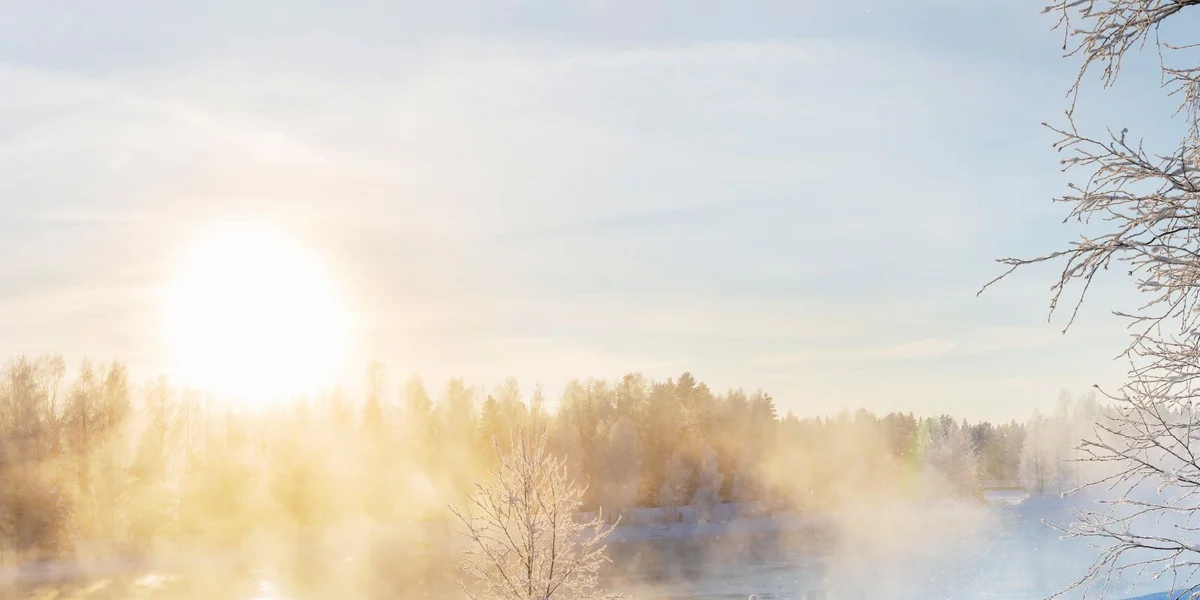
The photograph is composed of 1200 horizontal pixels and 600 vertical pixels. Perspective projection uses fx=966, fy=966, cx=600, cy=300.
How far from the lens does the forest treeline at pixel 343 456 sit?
60.9 meters

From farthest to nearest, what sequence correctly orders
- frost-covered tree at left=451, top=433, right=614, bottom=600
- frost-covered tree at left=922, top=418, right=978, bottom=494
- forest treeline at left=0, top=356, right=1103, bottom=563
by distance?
frost-covered tree at left=922, top=418, right=978, bottom=494 → forest treeline at left=0, top=356, right=1103, bottom=563 → frost-covered tree at left=451, top=433, right=614, bottom=600

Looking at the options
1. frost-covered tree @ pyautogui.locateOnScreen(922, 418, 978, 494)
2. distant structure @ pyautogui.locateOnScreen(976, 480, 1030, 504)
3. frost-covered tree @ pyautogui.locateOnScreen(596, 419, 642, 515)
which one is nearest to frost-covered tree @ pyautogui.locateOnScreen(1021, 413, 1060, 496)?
distant structure @ pyautogui.locateOnScreen(976, 480, 1030, 504)

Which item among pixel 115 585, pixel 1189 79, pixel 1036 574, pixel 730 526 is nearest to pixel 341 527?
pixel 115 585

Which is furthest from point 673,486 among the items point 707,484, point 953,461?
point 953,461

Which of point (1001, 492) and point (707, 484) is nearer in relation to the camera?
point (707, 484)

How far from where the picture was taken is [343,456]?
80.5m

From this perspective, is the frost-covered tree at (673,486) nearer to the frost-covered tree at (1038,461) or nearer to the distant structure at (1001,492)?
the distant structure at (1001,492)

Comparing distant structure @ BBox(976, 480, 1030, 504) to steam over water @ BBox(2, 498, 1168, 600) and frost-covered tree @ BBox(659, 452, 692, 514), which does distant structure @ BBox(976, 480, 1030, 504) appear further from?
frost-covered tree @ BBox(659, 452, 692, 514)

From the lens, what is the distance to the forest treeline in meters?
60.9

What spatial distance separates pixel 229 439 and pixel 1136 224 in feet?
269

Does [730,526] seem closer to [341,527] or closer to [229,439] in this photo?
[341,527]

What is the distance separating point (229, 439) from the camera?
7912cm

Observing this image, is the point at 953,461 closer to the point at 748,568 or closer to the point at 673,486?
the point at 673,486

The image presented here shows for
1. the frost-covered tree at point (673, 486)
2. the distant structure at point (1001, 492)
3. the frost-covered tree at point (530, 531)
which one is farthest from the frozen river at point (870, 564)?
the frost-covered tree at point (530, 531)
